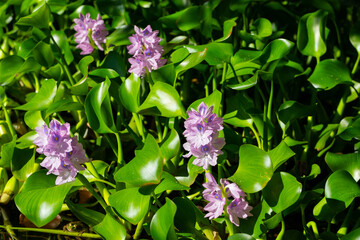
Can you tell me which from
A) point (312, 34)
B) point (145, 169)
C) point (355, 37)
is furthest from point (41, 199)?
point (355, 37)

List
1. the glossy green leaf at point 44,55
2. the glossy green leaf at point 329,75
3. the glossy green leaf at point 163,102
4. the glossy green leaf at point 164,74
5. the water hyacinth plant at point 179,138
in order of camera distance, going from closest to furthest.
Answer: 1. the water hyacinth plant at point 179,138
2. the glossy green leaf at point 163,102
3. the glossy green leaf at point 164,74
4. the glossy green leaf at point 329,75
5. the glossy green leaf at point 44,55

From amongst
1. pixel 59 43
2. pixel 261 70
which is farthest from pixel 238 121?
pixel 59 43

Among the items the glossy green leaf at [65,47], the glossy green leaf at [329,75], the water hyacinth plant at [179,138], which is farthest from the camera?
the glossy green leaf at [65,47]

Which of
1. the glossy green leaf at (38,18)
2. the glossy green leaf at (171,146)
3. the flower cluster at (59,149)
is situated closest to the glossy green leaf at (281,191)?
the glossy green leaf at (171,146)

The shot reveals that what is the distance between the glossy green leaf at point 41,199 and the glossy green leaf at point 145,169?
0.17 metres

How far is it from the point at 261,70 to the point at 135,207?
60 cm

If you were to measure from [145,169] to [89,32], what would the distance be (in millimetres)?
696

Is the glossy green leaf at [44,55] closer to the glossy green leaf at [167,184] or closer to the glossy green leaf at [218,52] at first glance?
the glossy green leaf at [218,52]

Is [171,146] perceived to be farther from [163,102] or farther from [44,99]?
[44,99]

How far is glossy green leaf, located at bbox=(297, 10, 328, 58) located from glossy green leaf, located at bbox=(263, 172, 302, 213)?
2.21 feet

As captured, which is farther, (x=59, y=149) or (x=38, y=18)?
(x=38, y=18)

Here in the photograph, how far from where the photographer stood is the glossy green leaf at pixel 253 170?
1.18 meters

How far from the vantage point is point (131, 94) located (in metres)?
1.44

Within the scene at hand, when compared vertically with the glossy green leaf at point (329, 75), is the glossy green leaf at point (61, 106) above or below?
above
